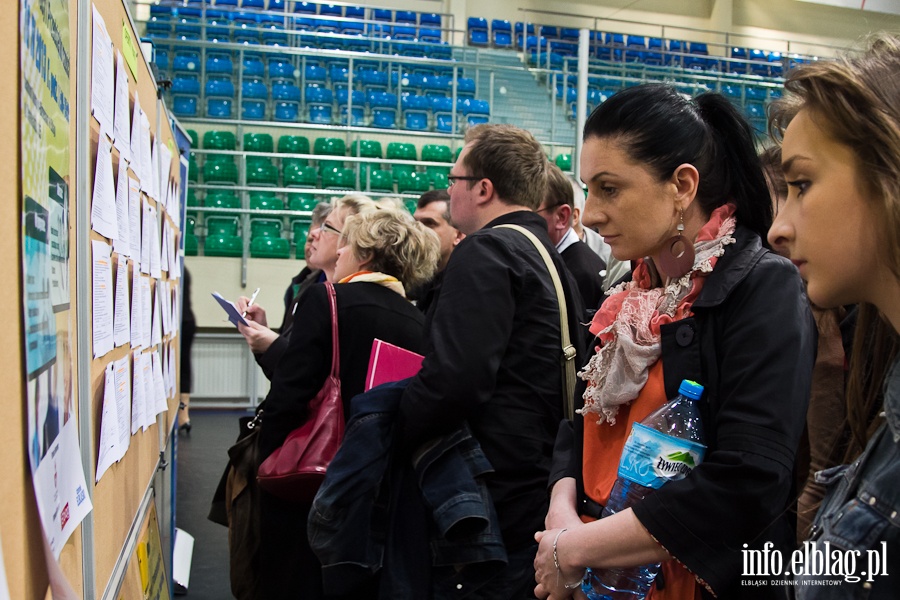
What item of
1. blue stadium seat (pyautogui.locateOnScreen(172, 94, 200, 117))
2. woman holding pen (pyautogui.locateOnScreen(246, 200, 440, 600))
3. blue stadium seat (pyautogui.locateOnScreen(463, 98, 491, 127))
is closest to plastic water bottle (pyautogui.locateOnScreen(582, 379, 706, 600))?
woman holding pen (pyautogui.locateOnScreen(246, 200, 440, 600))

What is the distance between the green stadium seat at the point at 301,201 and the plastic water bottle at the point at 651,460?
8712 millimetres

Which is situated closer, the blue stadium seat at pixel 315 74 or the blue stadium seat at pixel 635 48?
the blue stadium seat at pixel 315 74

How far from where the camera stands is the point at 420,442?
1.85 m

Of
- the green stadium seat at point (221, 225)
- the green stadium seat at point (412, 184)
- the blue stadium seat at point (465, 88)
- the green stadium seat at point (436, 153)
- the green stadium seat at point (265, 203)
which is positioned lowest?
the green stadium seat at point (221, 225)

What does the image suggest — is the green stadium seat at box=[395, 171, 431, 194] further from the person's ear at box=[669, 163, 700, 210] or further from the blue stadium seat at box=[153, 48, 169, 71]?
the person's ear at box=[669, 163, 700, 210]

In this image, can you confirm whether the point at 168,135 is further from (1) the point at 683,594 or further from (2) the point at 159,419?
(1) the point at 683,594

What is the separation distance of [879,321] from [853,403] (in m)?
0.12

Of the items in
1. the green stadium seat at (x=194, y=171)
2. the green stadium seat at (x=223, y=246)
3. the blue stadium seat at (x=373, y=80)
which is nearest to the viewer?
the green stadium seat at (x=223, y=246)

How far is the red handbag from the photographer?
89.8 inches

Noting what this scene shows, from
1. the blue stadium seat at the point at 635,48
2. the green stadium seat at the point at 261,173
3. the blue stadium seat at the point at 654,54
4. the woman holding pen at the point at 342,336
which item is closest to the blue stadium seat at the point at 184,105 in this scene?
the green stadium seat at the point at 261,173

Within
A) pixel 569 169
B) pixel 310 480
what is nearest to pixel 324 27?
pixel 569 169

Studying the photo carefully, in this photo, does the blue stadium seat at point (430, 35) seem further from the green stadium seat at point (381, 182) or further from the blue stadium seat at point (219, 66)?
the green stadium seat at point (381, 182)

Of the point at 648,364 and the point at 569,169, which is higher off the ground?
the point at 569,169

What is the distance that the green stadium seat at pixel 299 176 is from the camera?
983cm
